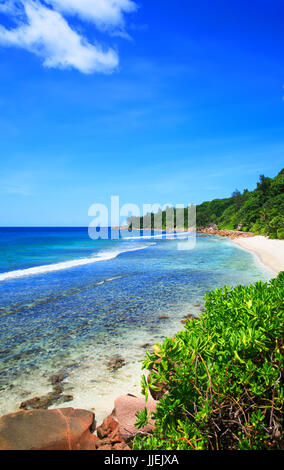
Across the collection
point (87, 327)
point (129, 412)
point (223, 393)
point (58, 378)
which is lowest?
point (87, 327)

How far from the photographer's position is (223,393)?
323cm

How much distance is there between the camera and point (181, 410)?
328 centimetres

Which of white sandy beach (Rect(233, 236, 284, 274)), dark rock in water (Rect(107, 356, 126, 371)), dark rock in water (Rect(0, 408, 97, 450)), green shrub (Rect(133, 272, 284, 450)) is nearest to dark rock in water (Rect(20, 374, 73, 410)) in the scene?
dark rock in water (Rect(0, 408, 97, 450))

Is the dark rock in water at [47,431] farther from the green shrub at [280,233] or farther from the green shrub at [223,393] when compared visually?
the green shrub at [280,233]

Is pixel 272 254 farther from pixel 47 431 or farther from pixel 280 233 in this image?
pixel 47 431

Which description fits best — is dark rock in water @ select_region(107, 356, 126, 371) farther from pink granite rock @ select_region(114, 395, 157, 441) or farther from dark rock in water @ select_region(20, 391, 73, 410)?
pink granite rock @ select_region(114, 395, 157, 441)

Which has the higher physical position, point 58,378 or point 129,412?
point 129,412

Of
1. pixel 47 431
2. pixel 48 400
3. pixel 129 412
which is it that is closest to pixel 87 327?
pixel 48 400

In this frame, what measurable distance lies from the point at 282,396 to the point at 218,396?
2.31 feet

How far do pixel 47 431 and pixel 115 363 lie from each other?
125 inches

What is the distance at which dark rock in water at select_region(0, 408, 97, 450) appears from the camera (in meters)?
3.79

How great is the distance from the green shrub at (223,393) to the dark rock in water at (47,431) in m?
1.21

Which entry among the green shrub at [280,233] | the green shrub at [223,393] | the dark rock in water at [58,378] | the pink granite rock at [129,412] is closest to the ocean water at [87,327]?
the dark rock in water at [58,378]

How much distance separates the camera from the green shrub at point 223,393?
9.84 feet
